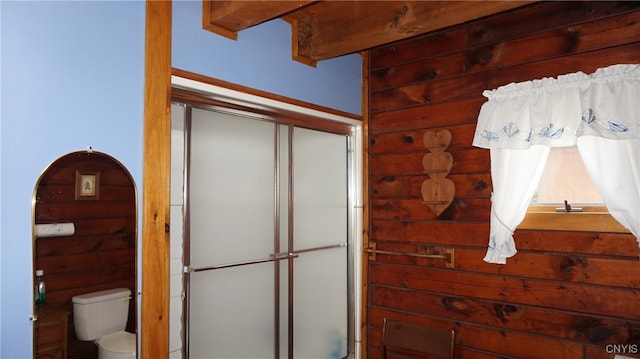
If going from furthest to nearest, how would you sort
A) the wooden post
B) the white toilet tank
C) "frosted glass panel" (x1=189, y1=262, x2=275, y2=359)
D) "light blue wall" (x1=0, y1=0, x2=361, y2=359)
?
"frosted glass panel" (x1=189, y1=262, x2=275, y2=359) < the wooden post < the white toilet tank < "light blue wall" (x1=0, y1=0, x2=361, y2=359)

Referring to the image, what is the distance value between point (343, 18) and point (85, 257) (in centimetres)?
175

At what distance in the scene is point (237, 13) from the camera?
6.24 ft

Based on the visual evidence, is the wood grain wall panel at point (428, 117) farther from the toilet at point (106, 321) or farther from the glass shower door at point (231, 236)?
the toilet at point (106, 321)

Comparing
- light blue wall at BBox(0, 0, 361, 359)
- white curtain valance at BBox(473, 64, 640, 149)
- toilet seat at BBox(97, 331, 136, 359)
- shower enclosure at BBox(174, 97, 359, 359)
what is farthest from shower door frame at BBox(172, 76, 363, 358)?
white curtain valance at BBox(473, 64, 640, 149)

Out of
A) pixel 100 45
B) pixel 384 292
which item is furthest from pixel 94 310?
pixel 384 292

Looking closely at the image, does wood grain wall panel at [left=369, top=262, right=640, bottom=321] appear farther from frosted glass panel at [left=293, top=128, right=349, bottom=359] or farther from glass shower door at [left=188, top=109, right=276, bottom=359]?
glass shower door at [left=188, top=109, right=276, bottom=359]

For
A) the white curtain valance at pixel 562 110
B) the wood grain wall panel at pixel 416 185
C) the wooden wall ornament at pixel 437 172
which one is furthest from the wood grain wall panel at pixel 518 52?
the wood grain wall panel at pixel 416 185

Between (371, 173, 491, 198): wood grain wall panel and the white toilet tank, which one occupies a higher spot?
(371, 173, 491, 198): wood grain wall panel

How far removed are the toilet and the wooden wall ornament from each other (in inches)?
69.2

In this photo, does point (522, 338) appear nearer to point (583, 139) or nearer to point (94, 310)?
point (583, 139)

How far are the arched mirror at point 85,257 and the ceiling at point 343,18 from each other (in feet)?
2.80

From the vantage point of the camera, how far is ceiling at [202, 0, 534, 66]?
6.12ft

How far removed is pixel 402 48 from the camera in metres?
2.84

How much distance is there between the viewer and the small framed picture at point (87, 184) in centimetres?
162
